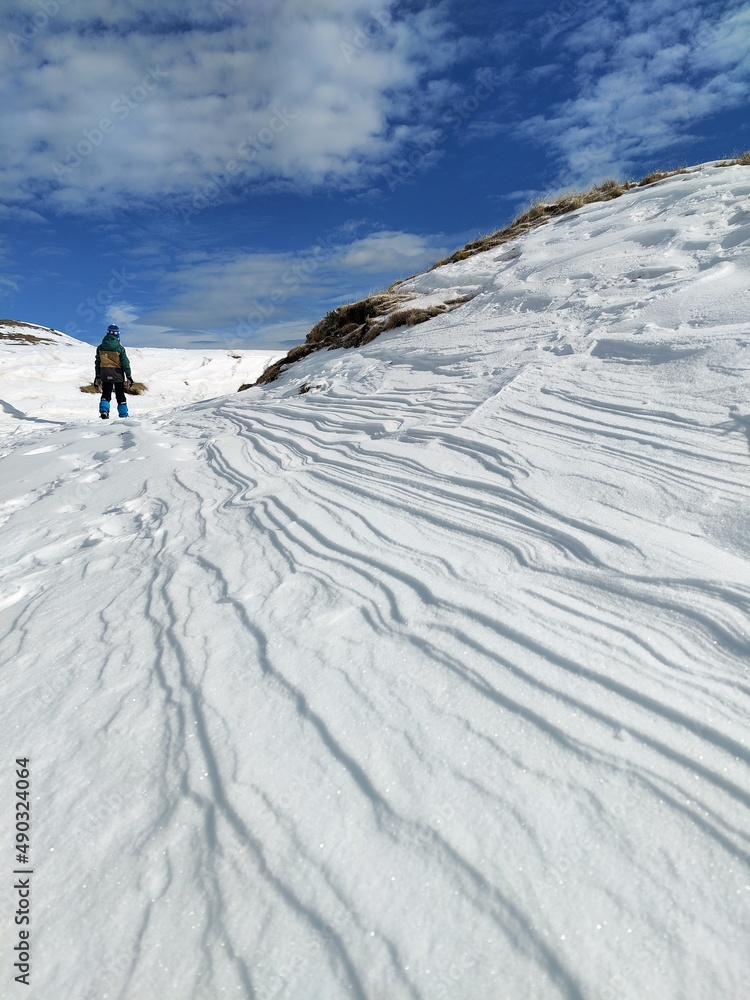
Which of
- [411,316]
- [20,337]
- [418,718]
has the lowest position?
[418,718]

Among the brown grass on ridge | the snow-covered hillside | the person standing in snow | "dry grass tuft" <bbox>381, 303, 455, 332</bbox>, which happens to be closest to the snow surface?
"dry grass tuft" <bbox>381, 303, 455, 332</bbox>

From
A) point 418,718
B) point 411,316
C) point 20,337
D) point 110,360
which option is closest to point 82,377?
point 110,360

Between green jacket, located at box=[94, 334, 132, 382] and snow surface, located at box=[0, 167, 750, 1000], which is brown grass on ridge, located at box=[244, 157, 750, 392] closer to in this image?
green jacket, located at box=[94, 334, 132, 382]

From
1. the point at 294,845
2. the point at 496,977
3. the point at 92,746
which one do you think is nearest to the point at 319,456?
the point at 92,746

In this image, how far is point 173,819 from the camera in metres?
1.26

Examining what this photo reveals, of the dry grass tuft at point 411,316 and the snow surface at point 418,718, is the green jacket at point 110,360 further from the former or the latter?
the snow surface at point 418,718

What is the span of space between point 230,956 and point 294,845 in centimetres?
22

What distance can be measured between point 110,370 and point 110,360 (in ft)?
0.67

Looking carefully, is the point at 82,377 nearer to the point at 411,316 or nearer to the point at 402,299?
the point at 402,299

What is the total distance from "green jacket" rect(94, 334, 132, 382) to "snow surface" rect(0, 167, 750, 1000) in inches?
308

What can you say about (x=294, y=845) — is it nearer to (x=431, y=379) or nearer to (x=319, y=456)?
(x=319, y=456)

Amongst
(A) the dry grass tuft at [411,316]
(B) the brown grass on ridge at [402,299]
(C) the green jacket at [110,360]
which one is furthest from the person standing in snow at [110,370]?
(A) the dry grass tuft at [411,316]

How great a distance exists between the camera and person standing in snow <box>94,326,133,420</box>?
10109mm

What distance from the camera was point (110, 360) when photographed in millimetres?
10211
